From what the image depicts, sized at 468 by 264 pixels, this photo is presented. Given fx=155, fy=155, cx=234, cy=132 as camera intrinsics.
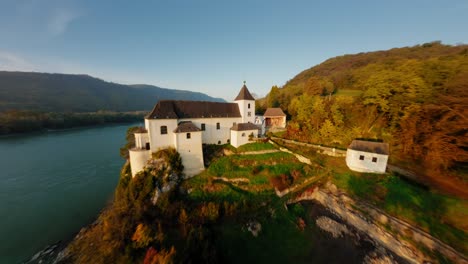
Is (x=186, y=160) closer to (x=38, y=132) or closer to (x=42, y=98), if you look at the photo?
(x=38, y=132)

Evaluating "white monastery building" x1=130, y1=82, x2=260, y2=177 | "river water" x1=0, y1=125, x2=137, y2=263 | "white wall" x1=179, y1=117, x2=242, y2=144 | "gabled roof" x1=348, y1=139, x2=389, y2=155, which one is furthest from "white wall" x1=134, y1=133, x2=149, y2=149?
"gabled roof" x1=348, y1=139, x2=389, y2=155

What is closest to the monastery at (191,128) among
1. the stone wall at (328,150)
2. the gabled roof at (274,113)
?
the gabled roof at (274,113)

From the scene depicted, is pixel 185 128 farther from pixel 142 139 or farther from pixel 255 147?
pixel 255 147

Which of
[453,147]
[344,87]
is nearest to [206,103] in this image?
[453,147]

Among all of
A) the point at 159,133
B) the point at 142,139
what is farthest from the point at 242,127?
the point at 142,139

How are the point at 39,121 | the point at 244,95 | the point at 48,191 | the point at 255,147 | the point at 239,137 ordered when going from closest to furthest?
the point at 48,191 < the point at 255,147 < the point at 239,137 < the point at 244,95 < the point at 39,121
